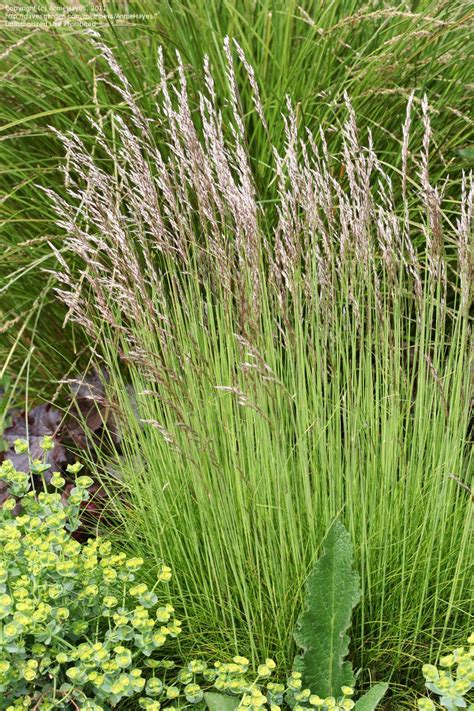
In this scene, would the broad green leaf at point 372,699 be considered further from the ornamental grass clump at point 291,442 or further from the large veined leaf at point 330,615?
the ornamental grass clump at point 291,442

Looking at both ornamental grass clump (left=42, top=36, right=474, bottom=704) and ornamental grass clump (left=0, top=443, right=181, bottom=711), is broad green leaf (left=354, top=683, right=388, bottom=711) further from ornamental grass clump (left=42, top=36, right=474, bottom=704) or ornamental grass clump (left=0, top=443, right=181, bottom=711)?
ornamental grass clump (left=0, top=443, right=181, bottom=711)

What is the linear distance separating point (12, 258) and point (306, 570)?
1.50m

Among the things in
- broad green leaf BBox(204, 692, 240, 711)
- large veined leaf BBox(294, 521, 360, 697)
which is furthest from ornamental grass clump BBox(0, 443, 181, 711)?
large veined leaf BBox(294, 521, 360, 697)

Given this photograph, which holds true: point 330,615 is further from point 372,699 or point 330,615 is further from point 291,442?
point 291,442

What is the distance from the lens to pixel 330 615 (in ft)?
6.45

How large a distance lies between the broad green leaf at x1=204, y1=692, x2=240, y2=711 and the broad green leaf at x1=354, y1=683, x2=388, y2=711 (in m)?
0.27

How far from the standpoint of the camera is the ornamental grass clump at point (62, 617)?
183 centimetres

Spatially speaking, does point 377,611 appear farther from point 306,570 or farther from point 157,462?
point 157,462

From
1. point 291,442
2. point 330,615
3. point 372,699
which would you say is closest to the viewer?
point 372,699

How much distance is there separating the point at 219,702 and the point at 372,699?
0.33 metres

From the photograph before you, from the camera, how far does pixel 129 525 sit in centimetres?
240

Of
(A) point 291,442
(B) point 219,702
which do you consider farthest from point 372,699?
(A) point 291,442

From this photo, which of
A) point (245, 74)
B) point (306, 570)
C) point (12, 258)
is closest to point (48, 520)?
point (306, 570)

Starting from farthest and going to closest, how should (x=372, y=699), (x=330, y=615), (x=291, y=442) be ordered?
(x=291, y=442) < (x=330, y=615) < (x=372, y=699)
